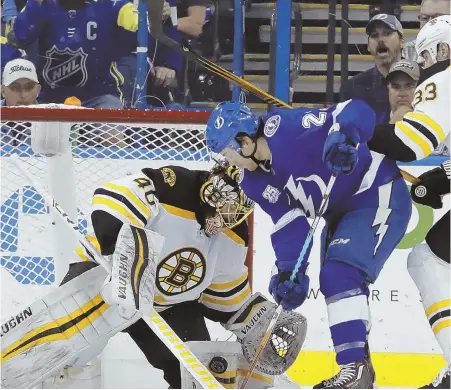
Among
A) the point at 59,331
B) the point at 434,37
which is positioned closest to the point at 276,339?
the point at 59,331

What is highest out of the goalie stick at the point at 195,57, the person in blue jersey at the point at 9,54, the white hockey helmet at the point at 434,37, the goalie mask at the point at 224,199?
the white hockey helmet at the point at 434,37

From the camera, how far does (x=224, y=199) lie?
3094 millimetres

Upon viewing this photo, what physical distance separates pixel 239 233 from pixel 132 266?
1.40 feet

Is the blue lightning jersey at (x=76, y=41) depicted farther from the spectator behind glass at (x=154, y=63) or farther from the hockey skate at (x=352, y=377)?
the hockey skate at (x=352, y=377)

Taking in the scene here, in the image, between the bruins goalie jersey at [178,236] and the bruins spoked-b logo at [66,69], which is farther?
the bruins spoked-b logo at [66,69]

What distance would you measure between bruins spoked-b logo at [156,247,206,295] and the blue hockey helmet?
0.43m

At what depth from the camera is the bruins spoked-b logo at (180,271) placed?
3.26m

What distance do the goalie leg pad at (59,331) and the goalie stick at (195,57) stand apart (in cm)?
75

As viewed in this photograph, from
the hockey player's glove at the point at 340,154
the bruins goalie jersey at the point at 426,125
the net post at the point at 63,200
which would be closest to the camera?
the hockey player's glove at the point at 340,154

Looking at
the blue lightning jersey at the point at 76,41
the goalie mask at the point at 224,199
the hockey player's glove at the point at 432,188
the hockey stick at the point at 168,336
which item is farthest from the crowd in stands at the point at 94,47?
Answer: the hockey player's glove at the point at 432,188

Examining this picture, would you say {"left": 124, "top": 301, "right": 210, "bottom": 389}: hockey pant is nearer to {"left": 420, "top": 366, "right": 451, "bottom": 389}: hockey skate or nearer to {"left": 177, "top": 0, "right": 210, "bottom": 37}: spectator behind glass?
{"left": 420, "top": 366, "right": 451, "bottom": 389}: hockey skate

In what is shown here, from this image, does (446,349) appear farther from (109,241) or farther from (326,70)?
(326,70)

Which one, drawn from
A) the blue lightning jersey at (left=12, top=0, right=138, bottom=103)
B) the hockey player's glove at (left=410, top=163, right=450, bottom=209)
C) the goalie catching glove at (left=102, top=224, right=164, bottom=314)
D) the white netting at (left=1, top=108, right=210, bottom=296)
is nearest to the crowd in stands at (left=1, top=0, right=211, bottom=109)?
the blue lightning jersey at (left=12, top=0, right=138, bottom=103)

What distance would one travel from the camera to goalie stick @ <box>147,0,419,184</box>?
3559mm
